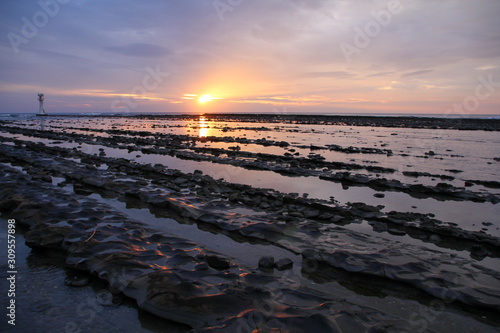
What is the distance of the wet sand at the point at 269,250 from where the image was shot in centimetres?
415

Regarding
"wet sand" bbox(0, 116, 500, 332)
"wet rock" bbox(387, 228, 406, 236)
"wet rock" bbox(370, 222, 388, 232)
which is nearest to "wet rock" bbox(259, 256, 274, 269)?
"wet sand" bbox(0, 116, 500, 332)

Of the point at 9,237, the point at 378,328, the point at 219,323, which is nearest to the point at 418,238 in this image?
the point at 378,328

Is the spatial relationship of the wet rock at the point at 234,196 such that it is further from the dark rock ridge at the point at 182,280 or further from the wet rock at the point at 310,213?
the dark rock ridge at the point at 182,280

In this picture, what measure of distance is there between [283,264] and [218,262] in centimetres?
128

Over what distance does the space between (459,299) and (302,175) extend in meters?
10.0

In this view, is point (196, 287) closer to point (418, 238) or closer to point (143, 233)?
point (143, 233)

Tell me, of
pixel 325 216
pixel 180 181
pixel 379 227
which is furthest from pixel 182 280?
pixel 180 181

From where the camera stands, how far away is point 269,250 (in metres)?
6.32

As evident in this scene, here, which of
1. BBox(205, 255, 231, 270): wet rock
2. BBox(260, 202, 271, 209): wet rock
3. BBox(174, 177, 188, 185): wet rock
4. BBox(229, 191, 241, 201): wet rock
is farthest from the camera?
BBox(174, 177, 188, 185): wet rock

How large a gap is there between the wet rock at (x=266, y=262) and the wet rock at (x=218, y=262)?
2.11 feet

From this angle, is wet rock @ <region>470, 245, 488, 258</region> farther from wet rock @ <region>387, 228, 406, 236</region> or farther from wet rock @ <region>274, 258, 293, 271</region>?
wet rock @ <region>274, 258, 293, 271</region>

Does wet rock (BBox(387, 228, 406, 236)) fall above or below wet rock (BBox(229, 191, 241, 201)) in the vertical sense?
below

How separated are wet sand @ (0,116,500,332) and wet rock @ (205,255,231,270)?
2cm

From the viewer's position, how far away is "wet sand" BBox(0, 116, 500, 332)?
13.6 feet
